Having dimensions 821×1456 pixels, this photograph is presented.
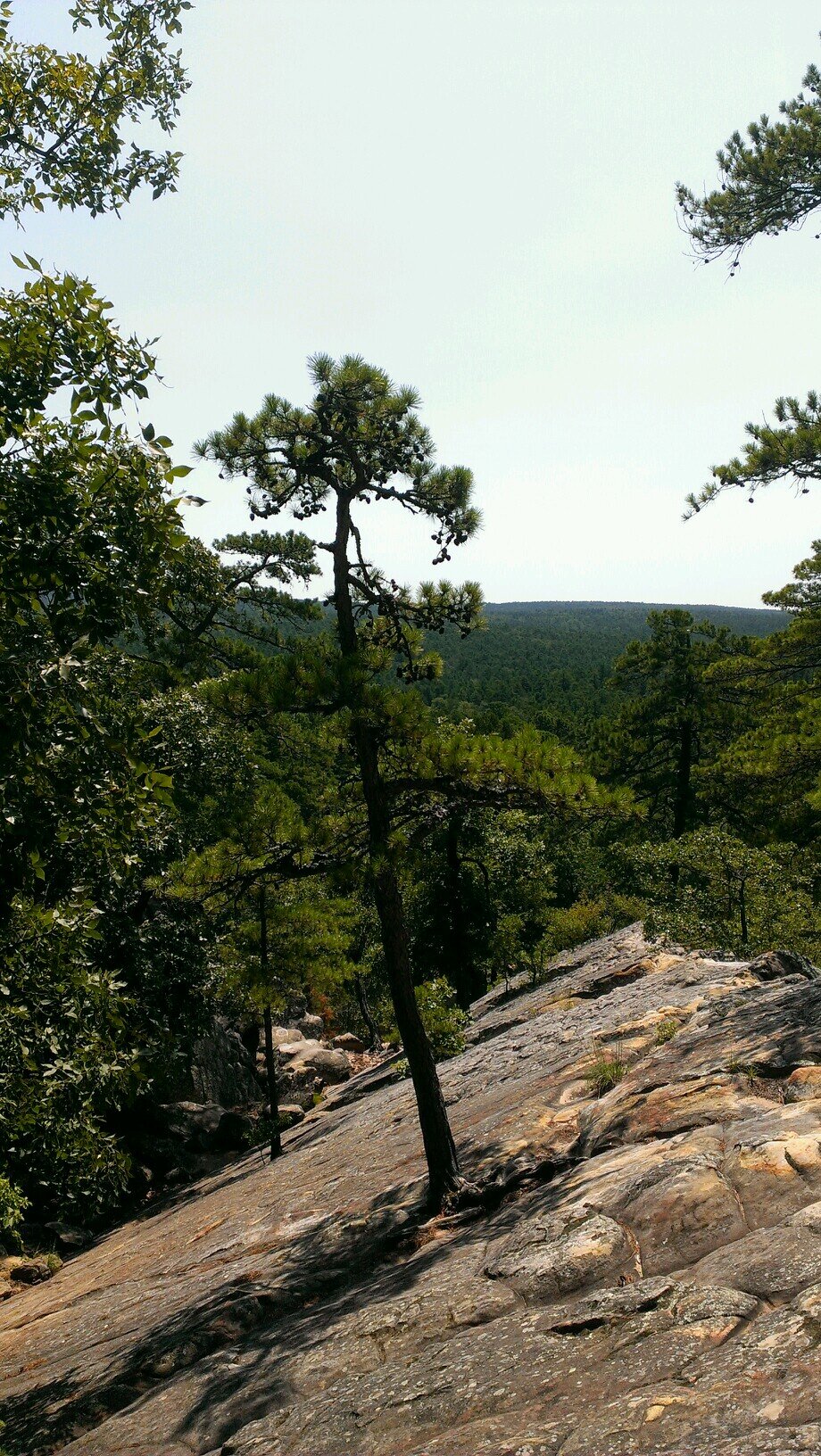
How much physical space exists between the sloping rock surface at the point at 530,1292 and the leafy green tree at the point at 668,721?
705 inches

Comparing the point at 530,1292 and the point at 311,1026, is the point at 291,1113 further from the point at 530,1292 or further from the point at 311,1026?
the point at 530,1292

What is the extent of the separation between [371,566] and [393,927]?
3973 mm

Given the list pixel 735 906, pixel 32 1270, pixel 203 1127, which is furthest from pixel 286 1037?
pixel 735 906

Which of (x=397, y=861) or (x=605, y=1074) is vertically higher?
(x=397, y=861)

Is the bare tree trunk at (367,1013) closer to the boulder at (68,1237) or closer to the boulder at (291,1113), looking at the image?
the boulder at (291,1113)

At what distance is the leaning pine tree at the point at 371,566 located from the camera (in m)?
8.95

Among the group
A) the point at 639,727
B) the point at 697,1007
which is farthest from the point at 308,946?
the point at 639,727

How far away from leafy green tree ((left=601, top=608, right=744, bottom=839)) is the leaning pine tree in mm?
21509

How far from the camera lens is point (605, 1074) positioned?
10.4 meters

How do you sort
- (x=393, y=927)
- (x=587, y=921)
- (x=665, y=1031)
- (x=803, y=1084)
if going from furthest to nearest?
(x=587, y=921), (x=665, y=1031), (x=393, y=927), (x=803, y=1084)

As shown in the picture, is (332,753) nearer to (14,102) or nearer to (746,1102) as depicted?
(746,1102)

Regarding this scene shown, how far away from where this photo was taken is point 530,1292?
5859mm

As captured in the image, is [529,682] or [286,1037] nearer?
[286,1037]

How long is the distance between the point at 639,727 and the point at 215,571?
72.3ft
